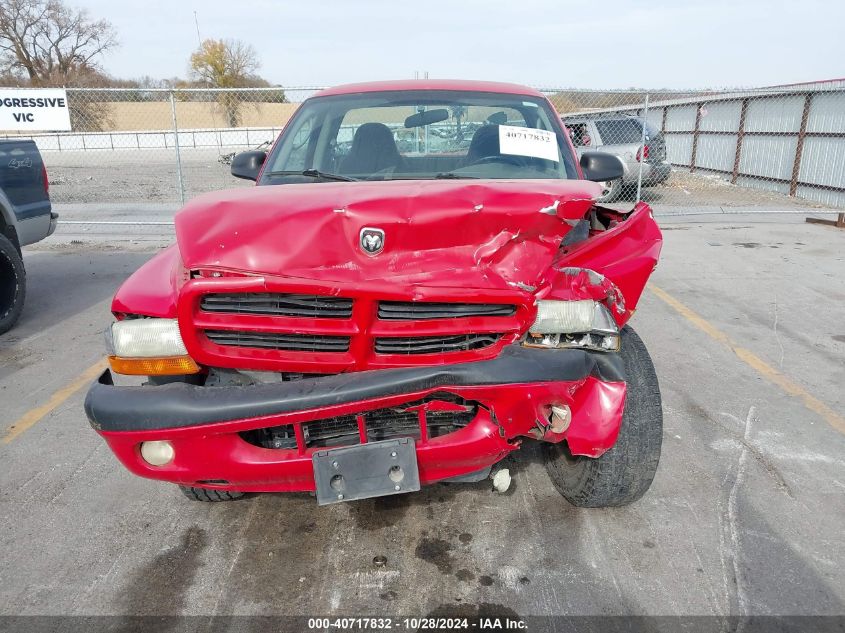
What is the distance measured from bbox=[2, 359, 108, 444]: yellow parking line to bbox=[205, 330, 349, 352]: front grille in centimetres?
225

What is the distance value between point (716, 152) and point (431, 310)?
1809 centimetres

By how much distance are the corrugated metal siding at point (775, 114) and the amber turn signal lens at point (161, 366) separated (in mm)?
15511

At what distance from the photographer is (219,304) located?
2.12 metres

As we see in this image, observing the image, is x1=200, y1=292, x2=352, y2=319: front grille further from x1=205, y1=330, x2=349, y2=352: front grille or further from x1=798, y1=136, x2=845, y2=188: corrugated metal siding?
x1=798, y1=136, x2=845, y2=188: corrugated metal siding

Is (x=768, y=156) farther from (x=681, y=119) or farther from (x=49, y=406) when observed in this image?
→ (x=49, y=406)

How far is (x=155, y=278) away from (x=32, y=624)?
1.27 metres

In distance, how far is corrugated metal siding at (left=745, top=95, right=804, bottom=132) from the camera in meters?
14.2

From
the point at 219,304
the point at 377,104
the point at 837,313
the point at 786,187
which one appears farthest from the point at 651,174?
the point at 219,304

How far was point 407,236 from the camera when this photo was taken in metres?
2.04

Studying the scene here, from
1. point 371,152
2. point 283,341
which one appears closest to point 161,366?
point 283,341

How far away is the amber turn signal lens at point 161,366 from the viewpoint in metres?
2.21

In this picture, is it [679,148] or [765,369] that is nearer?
[765,369]

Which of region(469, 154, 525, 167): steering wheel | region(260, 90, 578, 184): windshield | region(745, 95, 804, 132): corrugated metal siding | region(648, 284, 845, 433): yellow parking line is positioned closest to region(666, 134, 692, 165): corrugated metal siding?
region(745, 95, 804, 132): corrugated metal siding

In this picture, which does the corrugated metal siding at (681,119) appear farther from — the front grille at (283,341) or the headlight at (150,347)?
the headlight at (150,347)
